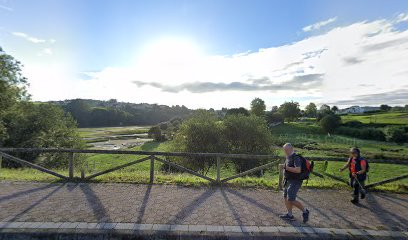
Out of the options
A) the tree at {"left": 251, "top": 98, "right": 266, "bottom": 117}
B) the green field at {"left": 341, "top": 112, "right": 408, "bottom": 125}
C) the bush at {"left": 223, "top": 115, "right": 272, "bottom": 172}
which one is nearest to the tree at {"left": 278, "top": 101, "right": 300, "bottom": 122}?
the tree at {"left": 251, "top": 98, "right": 266, "bottom": 117}

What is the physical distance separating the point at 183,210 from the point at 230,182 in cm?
306

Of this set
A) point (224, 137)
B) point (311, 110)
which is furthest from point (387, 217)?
point (311, 110)

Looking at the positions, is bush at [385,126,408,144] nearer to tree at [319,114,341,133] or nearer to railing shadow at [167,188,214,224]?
tree at [319,114,341,133]

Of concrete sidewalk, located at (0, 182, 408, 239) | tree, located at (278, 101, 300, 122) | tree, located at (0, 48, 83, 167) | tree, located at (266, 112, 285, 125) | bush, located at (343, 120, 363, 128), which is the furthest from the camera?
tree, located at (278, 101, 300, 122)

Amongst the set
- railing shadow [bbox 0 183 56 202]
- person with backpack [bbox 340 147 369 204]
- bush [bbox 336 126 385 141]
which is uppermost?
person with backpack [bbox 340 147 369 204]

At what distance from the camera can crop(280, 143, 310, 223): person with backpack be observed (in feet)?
17.3

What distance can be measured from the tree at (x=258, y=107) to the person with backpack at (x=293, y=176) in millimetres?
78394

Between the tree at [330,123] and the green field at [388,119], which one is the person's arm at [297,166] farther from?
the green field at [388,119]

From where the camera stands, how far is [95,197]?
21.4 feet

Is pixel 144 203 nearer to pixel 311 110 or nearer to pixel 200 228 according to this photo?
pixel 200 228

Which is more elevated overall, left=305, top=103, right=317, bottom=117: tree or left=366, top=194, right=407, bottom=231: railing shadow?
left=305, top=103, right=317, bottom=117: tree

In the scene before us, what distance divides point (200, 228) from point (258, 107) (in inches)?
3233

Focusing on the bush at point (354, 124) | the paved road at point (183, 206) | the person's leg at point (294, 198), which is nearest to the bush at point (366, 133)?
the bush at point (354, 124)

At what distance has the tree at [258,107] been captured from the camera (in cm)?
8288
